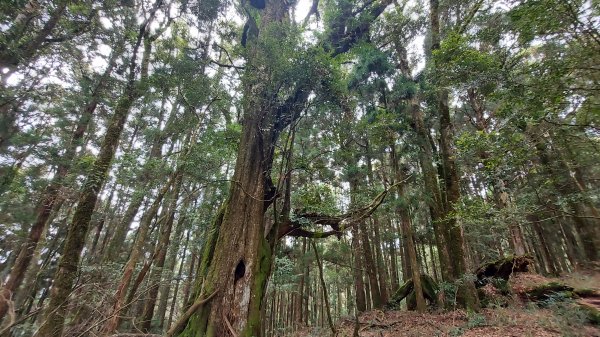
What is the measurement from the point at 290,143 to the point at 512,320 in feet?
20.8

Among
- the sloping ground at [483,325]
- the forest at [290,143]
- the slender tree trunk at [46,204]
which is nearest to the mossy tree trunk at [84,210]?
the forest at [290,143]

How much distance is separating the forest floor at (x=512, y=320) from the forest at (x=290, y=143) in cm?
6

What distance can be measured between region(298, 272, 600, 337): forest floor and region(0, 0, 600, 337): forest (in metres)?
0.06

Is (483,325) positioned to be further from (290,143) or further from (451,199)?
(290,143)

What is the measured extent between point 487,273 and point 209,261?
9545 millimetres

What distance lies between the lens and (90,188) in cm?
596

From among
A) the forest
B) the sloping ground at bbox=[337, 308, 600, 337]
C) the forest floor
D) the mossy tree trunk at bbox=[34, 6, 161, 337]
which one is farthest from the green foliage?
the mossy tree trunk at bbox=[34, 6, 161, 337]

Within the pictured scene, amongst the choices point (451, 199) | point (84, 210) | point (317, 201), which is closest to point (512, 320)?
point (451, 199)

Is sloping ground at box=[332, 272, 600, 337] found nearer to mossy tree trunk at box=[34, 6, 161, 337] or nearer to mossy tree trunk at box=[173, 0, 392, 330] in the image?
mossy tree trunk at box=[173, 0, 392, 330]

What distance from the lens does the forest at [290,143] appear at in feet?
16.4

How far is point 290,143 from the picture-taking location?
18.5 feet

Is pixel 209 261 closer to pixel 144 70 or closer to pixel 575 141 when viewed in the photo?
pixel 144 70

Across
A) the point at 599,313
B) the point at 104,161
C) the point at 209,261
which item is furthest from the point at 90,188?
the point at 599,313

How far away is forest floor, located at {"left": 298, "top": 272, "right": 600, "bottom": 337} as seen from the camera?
5300mm
